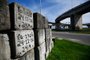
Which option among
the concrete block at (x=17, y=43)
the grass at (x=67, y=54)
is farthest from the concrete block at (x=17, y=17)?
the grass at (x=67, y=54)

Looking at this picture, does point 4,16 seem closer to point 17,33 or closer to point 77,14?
point 17,33

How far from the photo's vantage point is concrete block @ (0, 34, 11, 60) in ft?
7.29

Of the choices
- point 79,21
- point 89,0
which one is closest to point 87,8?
point 89,0

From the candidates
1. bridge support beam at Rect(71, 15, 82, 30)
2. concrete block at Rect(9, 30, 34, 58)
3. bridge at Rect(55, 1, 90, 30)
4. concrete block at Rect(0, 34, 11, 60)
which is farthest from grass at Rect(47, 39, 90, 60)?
bridge support beam at Rect(71, 15, 82, 30)

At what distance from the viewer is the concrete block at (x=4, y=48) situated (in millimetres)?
2221

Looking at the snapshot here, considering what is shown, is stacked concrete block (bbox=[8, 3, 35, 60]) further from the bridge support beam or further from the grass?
the bridge support beam

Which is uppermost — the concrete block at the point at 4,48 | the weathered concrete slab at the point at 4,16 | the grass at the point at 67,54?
the weathered concrete slab at the point at 4,16

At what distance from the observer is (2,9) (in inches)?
90.1

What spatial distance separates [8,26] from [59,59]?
167 inches

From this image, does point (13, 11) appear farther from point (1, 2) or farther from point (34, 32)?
point (34, 32)

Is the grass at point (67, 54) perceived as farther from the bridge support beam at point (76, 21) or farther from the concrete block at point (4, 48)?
the bridge support beam at point (76, 21)

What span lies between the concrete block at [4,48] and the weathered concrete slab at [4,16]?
5.2 inches

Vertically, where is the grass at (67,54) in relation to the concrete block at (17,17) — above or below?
below

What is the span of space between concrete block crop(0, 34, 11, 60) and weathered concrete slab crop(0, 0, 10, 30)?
0.13 m
